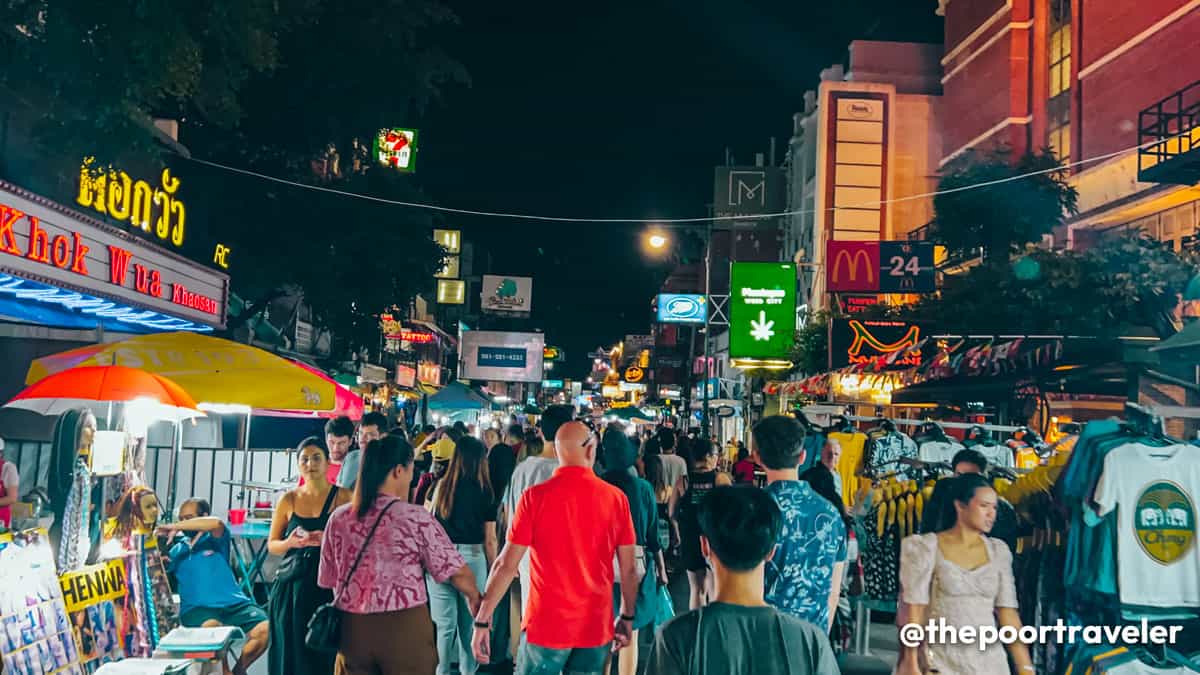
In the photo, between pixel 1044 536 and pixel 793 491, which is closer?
pixel 793 491

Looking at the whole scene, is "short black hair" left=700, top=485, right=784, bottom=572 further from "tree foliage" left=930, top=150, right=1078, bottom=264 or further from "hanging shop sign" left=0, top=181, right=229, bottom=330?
"tree foliage" left=930, top=150, right=1078, bottom=264

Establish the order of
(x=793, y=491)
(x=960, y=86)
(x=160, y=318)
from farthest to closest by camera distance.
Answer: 1. (x=960, y=86)
2. (x=160, y=318)
3. (x=793, y=491)

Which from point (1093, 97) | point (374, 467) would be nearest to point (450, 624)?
point (374, 467)

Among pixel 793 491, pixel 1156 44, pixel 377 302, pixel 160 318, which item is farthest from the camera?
pixel 1156 44

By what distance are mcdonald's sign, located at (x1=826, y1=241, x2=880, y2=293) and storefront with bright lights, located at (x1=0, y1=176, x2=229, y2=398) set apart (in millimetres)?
13659

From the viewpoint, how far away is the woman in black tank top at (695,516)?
7.73 m

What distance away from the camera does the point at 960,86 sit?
41.2 meters

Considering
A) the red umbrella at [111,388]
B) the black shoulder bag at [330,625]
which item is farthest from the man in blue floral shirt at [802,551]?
the red umbrella at [111,388]

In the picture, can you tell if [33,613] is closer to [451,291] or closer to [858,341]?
[858,341]

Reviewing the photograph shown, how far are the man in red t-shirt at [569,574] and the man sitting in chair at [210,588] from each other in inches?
100

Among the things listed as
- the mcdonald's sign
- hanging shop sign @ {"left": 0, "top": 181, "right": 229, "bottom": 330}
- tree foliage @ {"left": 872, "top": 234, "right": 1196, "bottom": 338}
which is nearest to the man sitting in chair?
hanging shop sign @ {"left": 0, "top": 181, "right": 229, "bottom": 330}

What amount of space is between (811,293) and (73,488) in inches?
1473

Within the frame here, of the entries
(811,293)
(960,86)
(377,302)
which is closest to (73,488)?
(377,302)

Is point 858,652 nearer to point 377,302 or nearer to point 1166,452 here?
point 1166,452
